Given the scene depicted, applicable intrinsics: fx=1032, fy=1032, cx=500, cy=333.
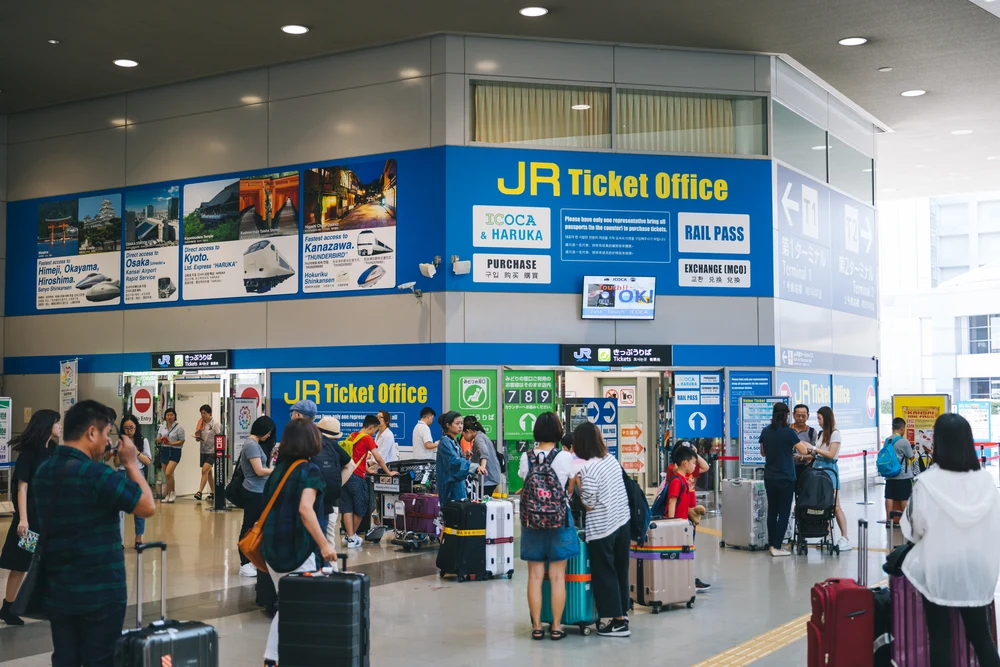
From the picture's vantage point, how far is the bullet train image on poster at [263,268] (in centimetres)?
1612

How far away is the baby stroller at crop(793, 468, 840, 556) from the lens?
1073cm

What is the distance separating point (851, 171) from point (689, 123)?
5.00 m

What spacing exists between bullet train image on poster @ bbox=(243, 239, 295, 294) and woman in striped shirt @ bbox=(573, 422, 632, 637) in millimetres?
9834

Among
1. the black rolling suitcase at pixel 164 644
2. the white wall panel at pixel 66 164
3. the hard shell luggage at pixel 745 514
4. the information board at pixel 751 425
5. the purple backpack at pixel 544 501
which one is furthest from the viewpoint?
the white wall panel at pixel 66 164

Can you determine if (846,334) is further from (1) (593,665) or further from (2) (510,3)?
(1) (593,665)

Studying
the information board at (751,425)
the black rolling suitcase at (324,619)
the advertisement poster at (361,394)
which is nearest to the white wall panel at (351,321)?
the advertisement poster at (361,394)

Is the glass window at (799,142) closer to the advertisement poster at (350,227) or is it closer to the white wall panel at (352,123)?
the white wall panel at (352,123)

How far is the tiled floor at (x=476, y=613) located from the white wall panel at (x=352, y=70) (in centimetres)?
717

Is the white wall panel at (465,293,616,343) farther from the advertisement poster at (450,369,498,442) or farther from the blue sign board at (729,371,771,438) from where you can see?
the blue sign board at (729,371,771,438)

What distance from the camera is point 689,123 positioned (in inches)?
627

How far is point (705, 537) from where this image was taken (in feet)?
41.6

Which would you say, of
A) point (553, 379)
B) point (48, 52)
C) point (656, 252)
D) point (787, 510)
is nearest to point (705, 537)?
point (787, 510)

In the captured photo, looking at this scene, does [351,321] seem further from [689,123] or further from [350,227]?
[689,123]

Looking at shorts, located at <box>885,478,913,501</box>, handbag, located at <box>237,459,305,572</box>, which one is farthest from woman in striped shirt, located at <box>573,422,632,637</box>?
shorts, located at <box>885,478,913,501</box>
